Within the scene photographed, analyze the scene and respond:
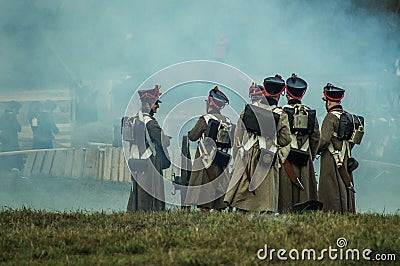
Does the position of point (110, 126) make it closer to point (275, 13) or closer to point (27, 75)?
point (27, 75)

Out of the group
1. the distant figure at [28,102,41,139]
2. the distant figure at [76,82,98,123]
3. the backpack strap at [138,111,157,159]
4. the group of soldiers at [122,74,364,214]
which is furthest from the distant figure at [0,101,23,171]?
the group of soldiers at [122,74,364,214]

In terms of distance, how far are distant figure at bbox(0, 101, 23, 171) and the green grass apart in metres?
7.13

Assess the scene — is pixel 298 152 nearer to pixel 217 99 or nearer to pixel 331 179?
pixel 331 179

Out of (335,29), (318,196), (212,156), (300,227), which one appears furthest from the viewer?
(335,29)

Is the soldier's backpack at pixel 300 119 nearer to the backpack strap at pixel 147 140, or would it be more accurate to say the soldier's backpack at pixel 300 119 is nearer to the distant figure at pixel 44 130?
the backpack strap at pixel 147 140

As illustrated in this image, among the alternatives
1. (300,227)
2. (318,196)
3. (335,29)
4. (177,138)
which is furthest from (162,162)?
(335,29)

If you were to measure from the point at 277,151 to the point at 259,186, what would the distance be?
1.59 ft

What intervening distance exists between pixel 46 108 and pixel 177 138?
4881 millimetres

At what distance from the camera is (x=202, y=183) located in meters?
12.8

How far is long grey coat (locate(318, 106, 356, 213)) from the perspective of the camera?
1138 cm

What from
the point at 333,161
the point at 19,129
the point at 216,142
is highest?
the point at 19,129

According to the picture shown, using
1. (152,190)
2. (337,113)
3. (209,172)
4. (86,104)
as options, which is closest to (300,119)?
(337,113)

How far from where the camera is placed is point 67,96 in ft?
57.5

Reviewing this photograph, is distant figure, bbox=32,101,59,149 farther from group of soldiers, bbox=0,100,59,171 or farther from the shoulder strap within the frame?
the shoulder strap
